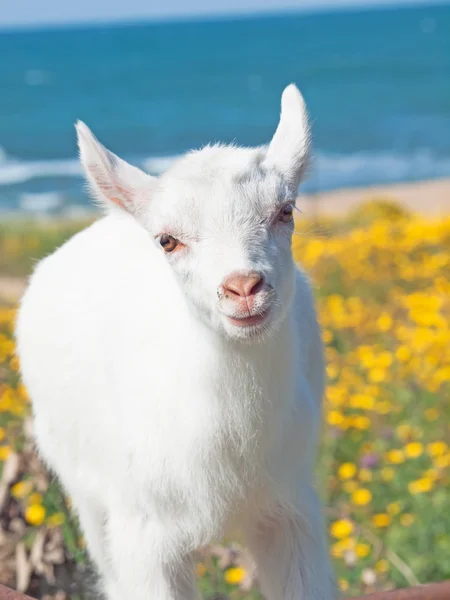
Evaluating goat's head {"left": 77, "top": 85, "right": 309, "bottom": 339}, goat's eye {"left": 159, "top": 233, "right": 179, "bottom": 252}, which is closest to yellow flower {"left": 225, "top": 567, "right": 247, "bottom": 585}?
goat's head {"left": 77, "top": 85, "right": 309, "bottom": 339}

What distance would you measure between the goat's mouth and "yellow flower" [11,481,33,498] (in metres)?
1.89

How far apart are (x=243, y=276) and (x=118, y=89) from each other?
45.4 m

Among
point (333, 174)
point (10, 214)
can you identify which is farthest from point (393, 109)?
point (10, 214)

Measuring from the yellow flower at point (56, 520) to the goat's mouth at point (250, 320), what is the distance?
1895 mm

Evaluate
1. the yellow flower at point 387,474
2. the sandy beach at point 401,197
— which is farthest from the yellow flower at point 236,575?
the sandy beach at point 401,197

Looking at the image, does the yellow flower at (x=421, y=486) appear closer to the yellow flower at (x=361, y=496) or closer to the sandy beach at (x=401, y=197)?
the yellow flower at (x=361, y=496)

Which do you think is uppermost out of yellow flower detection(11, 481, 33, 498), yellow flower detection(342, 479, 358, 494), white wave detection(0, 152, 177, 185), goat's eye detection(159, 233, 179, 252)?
white wave detection(0, 152, 177, 185)

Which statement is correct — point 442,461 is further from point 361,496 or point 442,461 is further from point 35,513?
point 35,513

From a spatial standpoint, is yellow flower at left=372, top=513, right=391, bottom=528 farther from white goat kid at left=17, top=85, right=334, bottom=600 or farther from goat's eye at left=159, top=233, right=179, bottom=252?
goat's eye at left=159, top=233, right=179, bottom=252

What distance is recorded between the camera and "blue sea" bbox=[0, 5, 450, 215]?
95.4ft

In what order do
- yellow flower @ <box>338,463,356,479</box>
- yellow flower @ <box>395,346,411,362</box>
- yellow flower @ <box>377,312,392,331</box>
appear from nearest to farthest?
yellow flower @ <box>338,463,356,479</box> < yellow flower @ <box>395,346,411,362</box> < yellow flower @ <box>377,312,392,331</box>

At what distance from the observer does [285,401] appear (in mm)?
2805

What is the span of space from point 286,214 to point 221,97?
4253cm

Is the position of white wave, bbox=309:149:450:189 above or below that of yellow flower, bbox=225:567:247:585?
above
